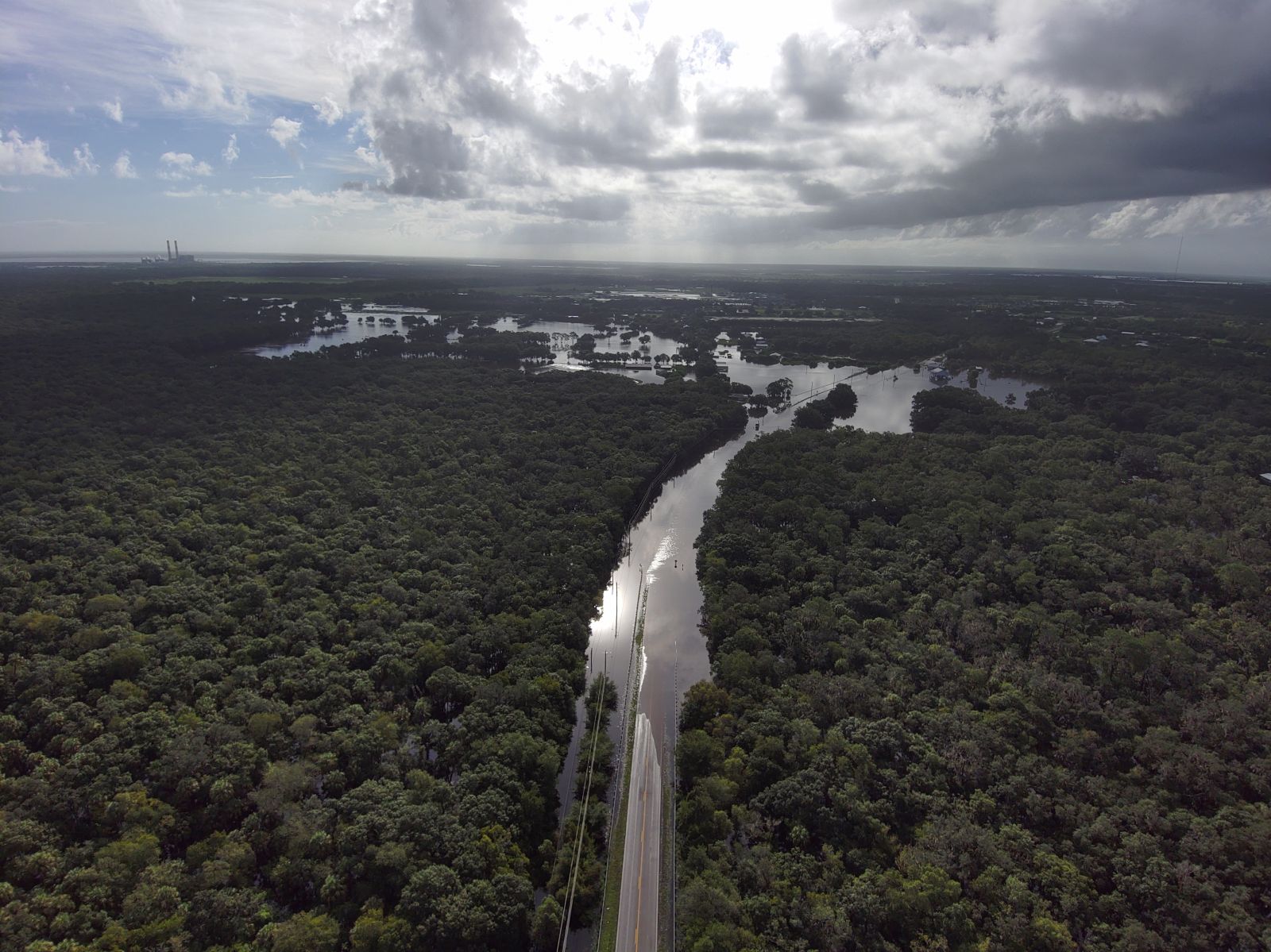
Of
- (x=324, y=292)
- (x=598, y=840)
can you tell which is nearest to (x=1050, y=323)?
(x=598, y=840)

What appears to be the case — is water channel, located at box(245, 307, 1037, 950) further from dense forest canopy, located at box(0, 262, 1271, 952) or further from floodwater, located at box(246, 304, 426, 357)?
floodwater, located at box(246, 304, 426, 357)

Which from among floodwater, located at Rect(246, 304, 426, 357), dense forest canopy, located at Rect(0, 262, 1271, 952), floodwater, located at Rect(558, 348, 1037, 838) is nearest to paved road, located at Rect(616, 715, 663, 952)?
floodwater, located at Rect(558, 348, 1037, 838)

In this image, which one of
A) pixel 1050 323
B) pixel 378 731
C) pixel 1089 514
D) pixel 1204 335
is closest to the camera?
pixel 378 731

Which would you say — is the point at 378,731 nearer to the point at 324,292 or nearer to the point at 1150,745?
the point at 1150,745

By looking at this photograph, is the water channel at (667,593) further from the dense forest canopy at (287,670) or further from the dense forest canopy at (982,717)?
the dense forest canopy at (982,717)

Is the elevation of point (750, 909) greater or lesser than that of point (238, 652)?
lesser

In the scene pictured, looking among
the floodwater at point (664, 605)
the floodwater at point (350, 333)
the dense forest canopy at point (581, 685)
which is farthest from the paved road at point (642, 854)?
the floodwater at point (350, 333)

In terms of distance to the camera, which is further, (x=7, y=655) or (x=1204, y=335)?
(x=1204, y=335)
